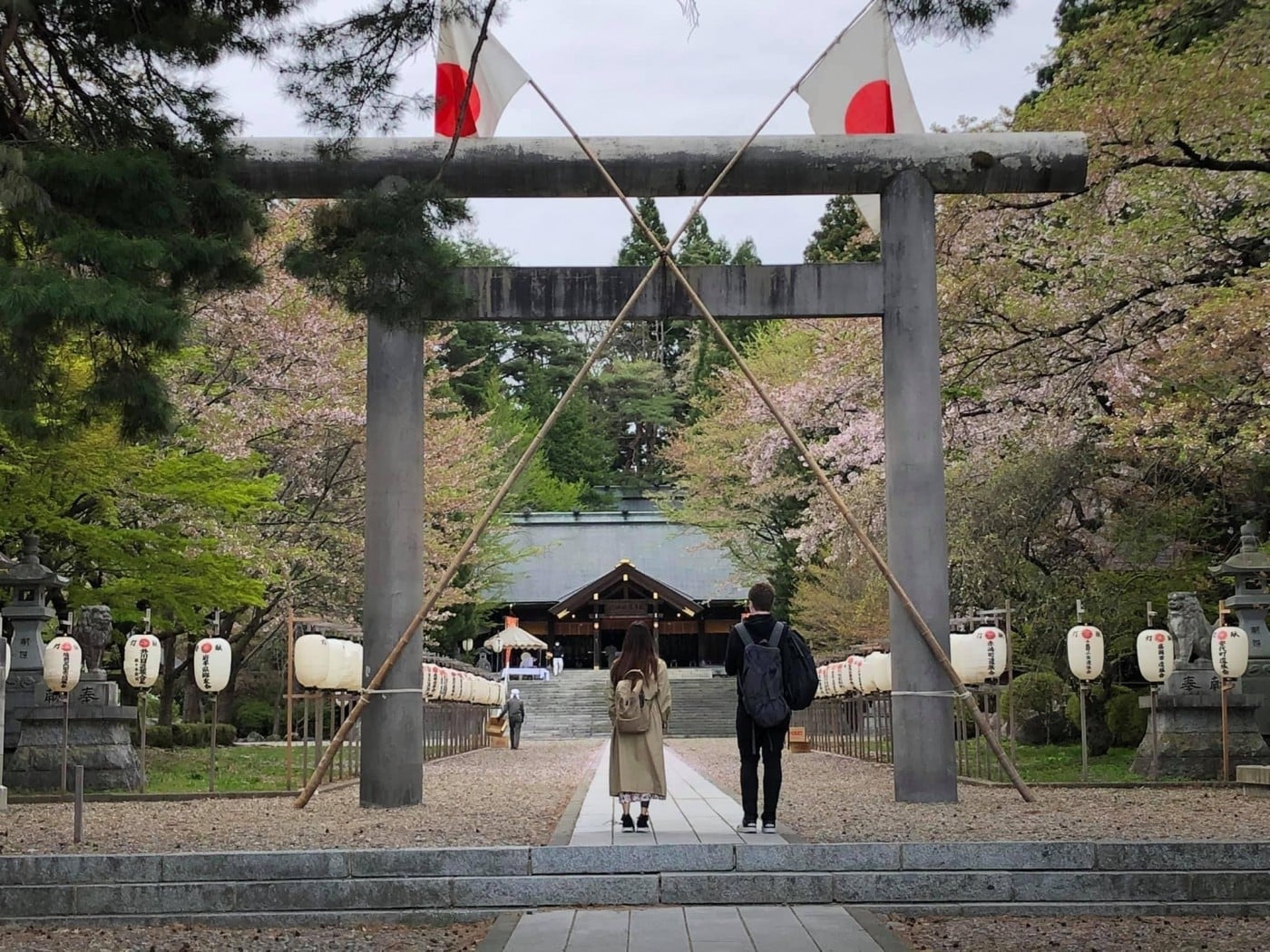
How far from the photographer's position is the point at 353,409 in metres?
20.4

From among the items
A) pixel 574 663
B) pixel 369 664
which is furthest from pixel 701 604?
pixel 369 664

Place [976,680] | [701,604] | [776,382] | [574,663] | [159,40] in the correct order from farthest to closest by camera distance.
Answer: [574,663]
[701,604]
[776,382]
[976,680]
[159,40]

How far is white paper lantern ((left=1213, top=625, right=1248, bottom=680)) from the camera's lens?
1254cm

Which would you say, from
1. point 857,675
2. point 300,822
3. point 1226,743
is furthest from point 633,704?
point 857,675

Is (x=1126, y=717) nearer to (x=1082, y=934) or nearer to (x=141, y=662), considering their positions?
(x=141, y=662)

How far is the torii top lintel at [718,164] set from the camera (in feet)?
33.8

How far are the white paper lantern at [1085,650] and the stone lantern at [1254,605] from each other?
1712 millimetres

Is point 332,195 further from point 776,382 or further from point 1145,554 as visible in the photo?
point 776,382

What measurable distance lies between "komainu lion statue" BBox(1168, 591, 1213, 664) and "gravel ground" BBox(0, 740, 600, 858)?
6009 millimetres

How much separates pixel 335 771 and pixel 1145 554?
32.0 ft

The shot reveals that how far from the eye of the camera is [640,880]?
6.91 metres

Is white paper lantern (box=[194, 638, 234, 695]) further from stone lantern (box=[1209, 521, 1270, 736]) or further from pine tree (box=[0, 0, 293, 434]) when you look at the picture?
stone lantern (box=[1209, 521, 1270, 736])

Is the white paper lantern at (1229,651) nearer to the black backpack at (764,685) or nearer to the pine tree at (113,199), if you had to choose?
the black backpack at (764,685)

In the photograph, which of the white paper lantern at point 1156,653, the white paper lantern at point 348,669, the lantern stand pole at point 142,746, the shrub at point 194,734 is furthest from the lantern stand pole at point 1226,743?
the shrub at point 194,734
